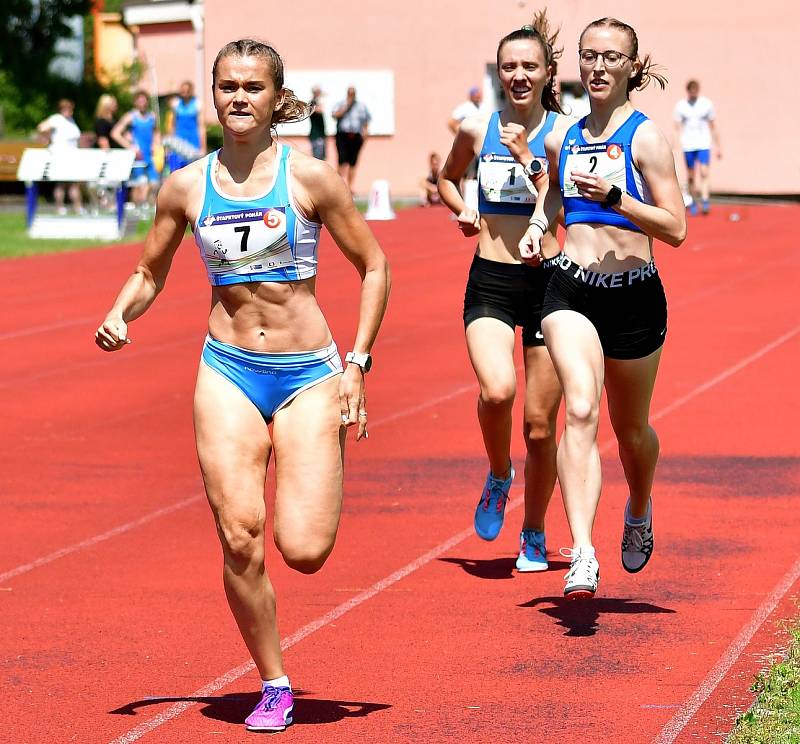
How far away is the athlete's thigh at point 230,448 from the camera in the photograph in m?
5.05

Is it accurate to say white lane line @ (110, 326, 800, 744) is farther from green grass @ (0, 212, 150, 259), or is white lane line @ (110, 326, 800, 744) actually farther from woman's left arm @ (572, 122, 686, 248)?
green grass @ (0, 212, 150, 259)

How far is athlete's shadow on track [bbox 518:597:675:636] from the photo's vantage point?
643cm

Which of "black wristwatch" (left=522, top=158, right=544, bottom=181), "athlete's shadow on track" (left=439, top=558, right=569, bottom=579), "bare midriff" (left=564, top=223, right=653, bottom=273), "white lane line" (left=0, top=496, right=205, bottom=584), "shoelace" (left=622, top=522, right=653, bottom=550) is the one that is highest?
"black wristwatch" (left=522, top=158, right=544, bottom=181)

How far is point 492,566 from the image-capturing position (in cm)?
742

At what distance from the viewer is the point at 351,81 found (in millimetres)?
38969

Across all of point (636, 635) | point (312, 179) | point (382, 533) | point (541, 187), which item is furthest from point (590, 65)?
A: point (382, 533)

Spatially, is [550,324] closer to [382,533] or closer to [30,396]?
[382,533]

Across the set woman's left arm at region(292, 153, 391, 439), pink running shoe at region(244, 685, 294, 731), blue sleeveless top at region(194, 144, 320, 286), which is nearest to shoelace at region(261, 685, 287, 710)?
pink running shoe at region(244, 685, 294, 731)

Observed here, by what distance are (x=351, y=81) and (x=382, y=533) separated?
31810mm

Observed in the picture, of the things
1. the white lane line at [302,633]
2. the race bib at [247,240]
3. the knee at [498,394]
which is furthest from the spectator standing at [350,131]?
the race bib at [247,240]

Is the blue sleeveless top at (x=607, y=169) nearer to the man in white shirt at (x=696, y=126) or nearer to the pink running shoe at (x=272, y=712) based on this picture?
the pink running shoe at (x=272, y=712)

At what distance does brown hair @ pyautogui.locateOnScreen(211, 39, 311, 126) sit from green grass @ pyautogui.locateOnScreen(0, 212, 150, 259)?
702 inches

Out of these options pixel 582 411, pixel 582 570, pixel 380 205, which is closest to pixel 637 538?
pixel 582 411

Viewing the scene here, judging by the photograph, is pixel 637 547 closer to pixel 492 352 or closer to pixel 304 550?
pixel 492 352
